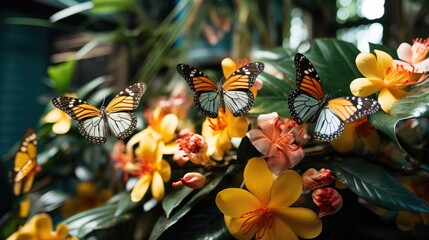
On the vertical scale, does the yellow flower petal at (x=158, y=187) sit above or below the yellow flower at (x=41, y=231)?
above

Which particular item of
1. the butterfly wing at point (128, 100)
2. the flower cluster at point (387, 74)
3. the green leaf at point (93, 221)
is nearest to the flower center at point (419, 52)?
the flower cluster at point (387, 74)

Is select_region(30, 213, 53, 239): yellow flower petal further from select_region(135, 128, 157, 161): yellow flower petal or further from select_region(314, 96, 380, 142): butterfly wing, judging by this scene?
select_region(314, 96, 380, 142): butterfly wing

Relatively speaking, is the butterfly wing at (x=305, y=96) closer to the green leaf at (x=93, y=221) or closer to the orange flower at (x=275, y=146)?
the orange flower at (x=275, y=146)

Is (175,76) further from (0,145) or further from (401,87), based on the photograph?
(401,87)

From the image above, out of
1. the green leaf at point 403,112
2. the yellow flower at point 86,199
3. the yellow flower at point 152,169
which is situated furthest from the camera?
the yellow flower at point 86,199

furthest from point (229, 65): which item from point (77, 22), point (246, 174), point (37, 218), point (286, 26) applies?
point (77, 22)

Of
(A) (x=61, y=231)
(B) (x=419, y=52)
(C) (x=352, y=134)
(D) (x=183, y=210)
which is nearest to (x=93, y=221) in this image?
(A) (x=61, y=231)
